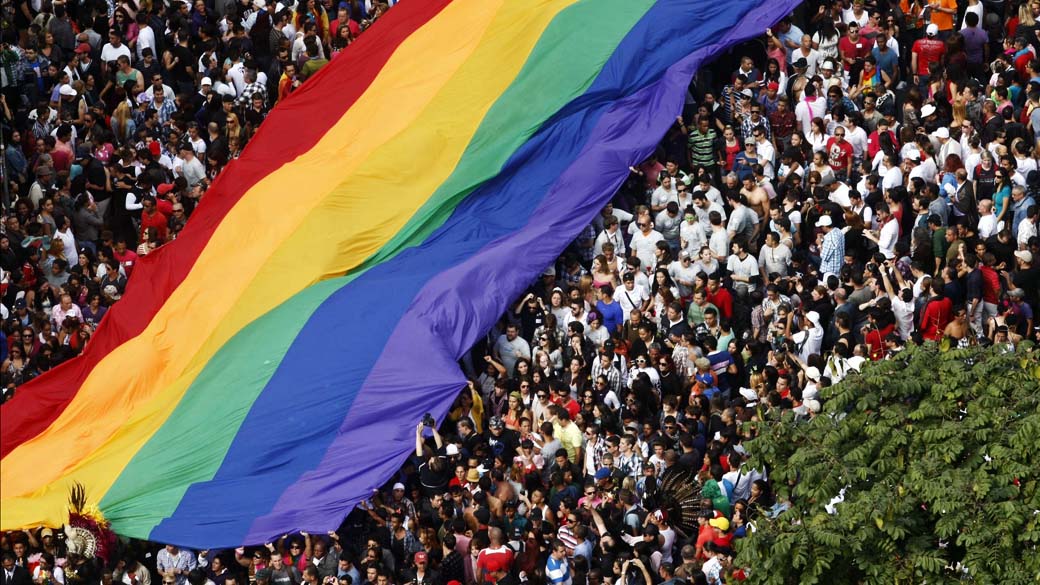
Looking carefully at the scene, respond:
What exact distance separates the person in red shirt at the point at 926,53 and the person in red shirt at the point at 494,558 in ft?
24.5

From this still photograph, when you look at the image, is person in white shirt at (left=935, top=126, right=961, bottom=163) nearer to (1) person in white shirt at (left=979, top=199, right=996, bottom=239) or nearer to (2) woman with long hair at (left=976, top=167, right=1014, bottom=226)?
(2) woman with long hair at (left=976, top=167, right=1014, bottom=226)

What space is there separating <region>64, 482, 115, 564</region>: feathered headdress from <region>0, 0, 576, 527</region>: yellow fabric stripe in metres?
0.29

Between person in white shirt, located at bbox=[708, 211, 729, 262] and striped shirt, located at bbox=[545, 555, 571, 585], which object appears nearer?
striped shirt, located at bbox=[545, 555, 571, 585]

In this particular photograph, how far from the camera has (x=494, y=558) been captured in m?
21.3

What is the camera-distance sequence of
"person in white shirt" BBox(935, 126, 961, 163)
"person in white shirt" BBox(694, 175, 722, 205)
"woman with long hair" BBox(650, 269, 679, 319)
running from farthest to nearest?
"person in white shirt" BBox(694, 175, 722, 205) → "woman with long hair" BBox(650, 269, 679, 319) → "person in white shirt" BBox(935, 126, 961, 163)

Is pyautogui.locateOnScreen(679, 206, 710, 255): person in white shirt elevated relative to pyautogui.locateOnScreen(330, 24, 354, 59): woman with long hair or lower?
lower

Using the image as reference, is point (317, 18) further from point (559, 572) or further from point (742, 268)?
point (559, 572)

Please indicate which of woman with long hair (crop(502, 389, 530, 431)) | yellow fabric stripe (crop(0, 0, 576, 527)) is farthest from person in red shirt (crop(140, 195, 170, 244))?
woman with long hair (crop(502, 389, 530, 431))

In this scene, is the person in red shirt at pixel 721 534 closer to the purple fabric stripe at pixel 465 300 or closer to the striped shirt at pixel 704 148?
the purple fabric stripe at pixel 465 300

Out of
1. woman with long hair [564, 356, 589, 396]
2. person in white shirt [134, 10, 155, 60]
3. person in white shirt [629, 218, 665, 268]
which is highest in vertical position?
person in white shirt [134, 10, 155, 60]

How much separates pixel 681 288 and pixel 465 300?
2346mm

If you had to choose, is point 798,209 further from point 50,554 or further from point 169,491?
point 50,554

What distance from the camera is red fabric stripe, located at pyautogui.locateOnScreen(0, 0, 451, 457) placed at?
25.4 m

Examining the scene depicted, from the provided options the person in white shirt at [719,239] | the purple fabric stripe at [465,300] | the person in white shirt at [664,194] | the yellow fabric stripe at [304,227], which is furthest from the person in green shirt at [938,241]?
the yellow fabric stripe at [304,227]
